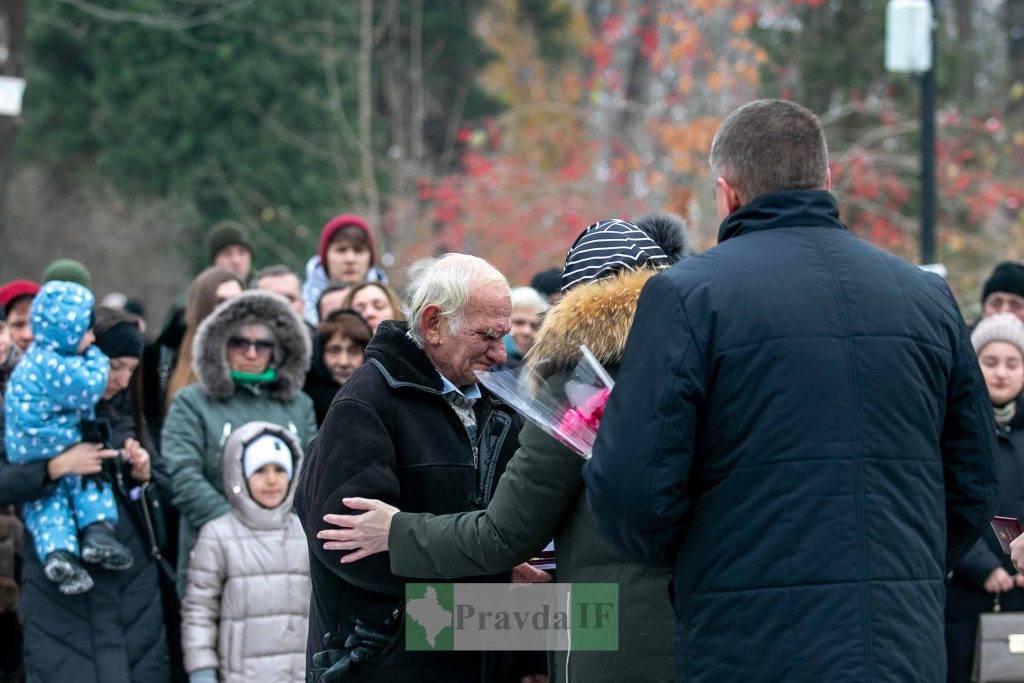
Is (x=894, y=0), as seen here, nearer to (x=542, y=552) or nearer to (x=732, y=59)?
(x=732, y=59)

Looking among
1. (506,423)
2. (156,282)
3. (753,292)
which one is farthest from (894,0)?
(156,282)

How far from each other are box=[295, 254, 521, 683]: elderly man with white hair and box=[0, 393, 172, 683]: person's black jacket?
2.13 meters

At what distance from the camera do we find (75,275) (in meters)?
8.14

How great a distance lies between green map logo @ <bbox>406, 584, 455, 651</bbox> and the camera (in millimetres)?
3820

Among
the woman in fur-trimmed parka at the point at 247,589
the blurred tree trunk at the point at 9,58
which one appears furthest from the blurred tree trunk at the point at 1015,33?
the woman in fur-trimmed parka at the point at 247,589

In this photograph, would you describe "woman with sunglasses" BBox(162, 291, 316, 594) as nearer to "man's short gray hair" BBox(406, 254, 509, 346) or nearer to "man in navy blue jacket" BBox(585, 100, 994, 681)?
"man's short gray hair" BBox(406, 254, 509, 346)

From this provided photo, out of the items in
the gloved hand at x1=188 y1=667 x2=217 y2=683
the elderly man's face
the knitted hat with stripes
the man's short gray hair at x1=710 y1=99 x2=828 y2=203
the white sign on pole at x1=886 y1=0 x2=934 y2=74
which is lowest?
the gloved hand at x1=188 y1=667 x2=217 y2=683

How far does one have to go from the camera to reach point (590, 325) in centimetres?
338

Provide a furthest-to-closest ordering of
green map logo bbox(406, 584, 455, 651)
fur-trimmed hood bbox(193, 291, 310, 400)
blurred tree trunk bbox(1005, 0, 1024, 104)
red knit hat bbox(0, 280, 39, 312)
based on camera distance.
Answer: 1. blurred tree trunk bbox(1005, 0, 1024, 104)
2. red knit hat bbox(0, 280, 39, 312)
3. fur-trimmed hood bbox(193, 291, 310, 400)
4. green map logo bbox(406, 584, 455, 651)

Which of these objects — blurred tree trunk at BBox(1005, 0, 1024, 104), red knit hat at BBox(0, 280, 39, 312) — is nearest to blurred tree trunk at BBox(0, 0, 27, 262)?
red knit hat at BBox(0, 280, 39, 312)

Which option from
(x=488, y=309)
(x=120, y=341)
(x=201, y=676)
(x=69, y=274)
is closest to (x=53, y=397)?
(x=120, y=341)

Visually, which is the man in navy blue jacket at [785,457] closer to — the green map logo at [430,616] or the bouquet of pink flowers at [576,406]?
the bouquet of pink flowers at [576,406]

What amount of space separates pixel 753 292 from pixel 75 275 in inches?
237

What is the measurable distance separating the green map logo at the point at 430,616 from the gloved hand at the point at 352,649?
6 centimetres
